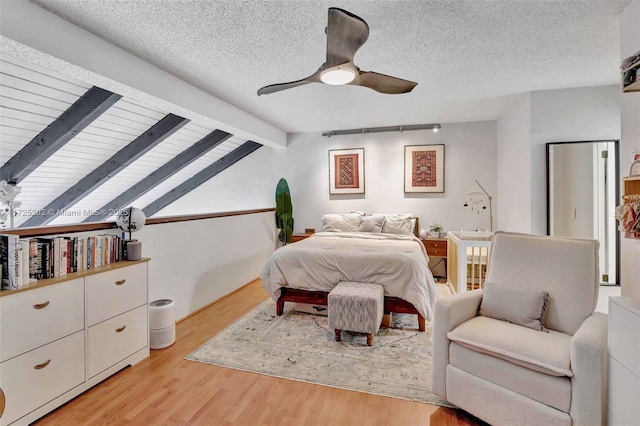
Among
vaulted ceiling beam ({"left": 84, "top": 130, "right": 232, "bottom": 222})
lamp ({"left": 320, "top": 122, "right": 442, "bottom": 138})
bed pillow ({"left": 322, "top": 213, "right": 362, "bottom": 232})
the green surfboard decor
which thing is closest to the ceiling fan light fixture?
vaulted ceiling beam ({"left": 84, "top": 130, "right": 232, "bottom": 222})

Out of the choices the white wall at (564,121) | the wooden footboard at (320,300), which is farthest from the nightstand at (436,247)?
the wooden footboard at (320,300)

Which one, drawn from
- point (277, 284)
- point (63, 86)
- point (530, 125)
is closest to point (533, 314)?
point (277, 284)

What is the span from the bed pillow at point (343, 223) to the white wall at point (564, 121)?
234 cm

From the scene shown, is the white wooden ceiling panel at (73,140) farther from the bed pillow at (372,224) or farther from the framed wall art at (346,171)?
the bed pillow at (372,224)

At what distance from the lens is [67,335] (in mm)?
1894

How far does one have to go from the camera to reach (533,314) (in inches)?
73.5

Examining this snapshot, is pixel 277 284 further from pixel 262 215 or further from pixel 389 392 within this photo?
pixel 262 215

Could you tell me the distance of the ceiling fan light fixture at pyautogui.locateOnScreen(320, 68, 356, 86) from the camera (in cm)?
203

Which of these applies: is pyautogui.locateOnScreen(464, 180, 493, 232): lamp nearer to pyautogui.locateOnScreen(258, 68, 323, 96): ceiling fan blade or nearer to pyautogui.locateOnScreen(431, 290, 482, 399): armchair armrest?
pyautogui.locateOnScreen(431, 290, 482, 399): armchair armrest

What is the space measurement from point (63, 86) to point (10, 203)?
1.14 meters

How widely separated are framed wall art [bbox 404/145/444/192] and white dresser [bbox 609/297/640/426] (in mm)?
3638

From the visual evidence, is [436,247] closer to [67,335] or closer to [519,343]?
[519,343]

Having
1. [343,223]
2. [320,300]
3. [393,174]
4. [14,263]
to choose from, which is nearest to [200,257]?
[320,300]

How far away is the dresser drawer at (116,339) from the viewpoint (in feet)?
6.77
